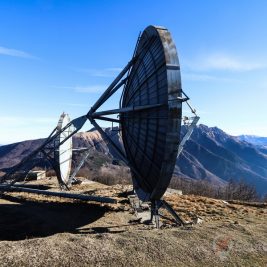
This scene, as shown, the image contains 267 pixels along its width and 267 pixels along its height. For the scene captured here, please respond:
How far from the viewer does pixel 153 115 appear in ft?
108

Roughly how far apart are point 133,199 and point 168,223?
442 inches

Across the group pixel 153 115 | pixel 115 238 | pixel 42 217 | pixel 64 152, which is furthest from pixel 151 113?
pixel 64 152

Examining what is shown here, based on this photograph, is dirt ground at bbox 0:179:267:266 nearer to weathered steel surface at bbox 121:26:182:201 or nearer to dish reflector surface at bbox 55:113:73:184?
weathered steel surface at bbox 121:26:182:201

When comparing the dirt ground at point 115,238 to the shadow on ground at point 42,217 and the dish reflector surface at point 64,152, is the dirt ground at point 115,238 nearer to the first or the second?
the shadow on ground at point 42,217

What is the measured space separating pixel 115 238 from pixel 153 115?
455 inches

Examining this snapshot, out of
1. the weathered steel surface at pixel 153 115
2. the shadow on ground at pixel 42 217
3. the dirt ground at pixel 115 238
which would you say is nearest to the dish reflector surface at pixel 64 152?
the shadow on ground at pixel 42 217

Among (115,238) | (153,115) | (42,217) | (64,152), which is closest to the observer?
(115,238)

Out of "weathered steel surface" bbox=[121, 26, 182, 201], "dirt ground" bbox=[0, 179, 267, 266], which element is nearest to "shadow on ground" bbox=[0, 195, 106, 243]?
"dirt ground" bbox=[0, 179, 267, 266]

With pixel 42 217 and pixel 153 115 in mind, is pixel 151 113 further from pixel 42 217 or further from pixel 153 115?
pixel 42 217

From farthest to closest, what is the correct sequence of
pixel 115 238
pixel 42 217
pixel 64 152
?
pixel 64 152 → pixel 42 217 → pixel 115 238

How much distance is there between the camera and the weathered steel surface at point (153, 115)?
1107 inches

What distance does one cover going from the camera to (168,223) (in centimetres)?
3856

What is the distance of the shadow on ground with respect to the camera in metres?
33.9

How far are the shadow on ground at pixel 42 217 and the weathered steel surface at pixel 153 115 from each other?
7235mm
